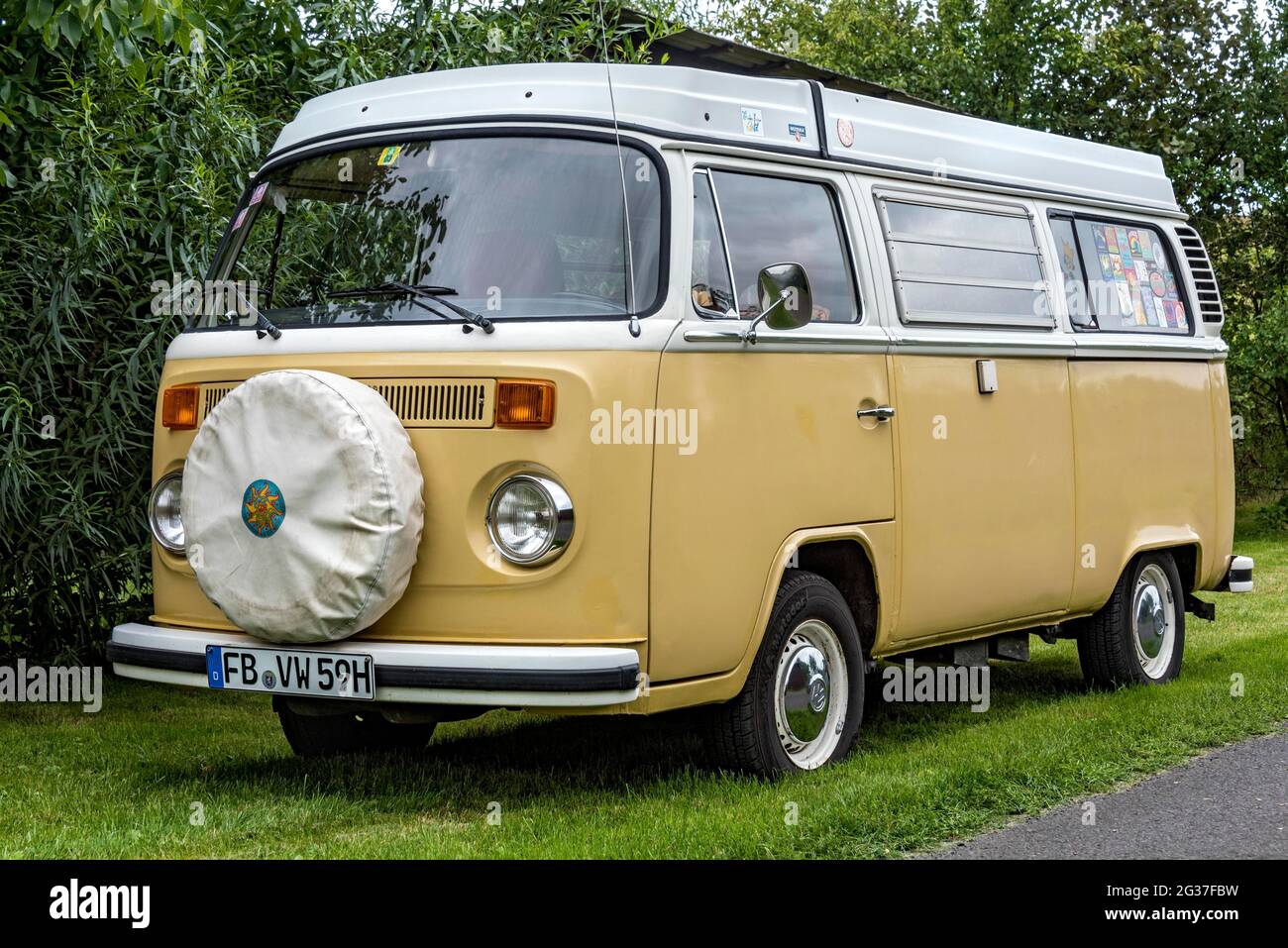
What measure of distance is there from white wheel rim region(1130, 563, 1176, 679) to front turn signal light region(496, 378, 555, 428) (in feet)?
15.0

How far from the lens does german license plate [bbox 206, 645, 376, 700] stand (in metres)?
5.68

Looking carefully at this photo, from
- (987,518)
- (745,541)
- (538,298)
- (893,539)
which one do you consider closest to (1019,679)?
(987,518)

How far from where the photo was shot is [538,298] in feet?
19.3

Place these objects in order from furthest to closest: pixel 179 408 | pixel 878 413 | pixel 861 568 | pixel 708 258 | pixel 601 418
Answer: pixel 861 568 → pixel 878 413 → pixel 179 408 → pixel 708 258 → pixel 601 418

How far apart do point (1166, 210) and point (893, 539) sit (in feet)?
12.5

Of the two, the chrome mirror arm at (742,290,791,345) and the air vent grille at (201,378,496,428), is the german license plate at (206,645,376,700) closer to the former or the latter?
the air vent grille at (201,378,496,428)

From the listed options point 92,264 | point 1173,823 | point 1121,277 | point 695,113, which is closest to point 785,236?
point 695,113

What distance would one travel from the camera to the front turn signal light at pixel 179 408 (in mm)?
6422

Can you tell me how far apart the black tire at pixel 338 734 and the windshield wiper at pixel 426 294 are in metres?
1.86

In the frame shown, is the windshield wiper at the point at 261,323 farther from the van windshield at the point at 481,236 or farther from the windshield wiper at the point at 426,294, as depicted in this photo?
the windshield wiper at the point at 426,294

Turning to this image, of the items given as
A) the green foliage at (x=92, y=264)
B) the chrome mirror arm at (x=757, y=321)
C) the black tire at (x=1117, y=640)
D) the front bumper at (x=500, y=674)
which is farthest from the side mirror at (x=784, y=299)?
the black tire at (x=1117, y=640)

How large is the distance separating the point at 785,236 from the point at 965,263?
57.4 inches

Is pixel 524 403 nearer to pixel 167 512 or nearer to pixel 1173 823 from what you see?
pixel 167 512

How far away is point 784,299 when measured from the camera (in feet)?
20.0
